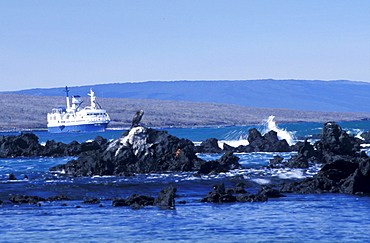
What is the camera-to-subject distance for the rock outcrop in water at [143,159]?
107 feet

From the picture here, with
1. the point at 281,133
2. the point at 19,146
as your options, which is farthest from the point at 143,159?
the point at 281,133

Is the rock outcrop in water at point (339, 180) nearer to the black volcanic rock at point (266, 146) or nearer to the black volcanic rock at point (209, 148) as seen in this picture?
the black volcanic rock at point (266, 146)

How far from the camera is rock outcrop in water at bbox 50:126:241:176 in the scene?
32.5 m

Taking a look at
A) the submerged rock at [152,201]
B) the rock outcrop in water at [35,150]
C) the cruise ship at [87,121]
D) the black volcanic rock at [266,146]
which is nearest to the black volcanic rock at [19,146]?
the rock outcrop in water at [35,150]

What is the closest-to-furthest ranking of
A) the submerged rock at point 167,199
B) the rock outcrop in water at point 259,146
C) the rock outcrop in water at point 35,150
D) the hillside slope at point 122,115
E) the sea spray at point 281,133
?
1. the submerged rock at point 167,199
2. the rock outcrop in water at point 35,150
3. the rock outcrop in water at point 259,146
4. the sea spray at point 281,133
5. the hillside slope at point 122,115

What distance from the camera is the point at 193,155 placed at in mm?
35469

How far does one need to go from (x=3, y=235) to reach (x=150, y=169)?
16972mm

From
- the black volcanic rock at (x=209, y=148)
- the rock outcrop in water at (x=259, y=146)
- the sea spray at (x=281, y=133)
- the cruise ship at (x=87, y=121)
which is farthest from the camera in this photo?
the cruise ship at (x=87, y=121)

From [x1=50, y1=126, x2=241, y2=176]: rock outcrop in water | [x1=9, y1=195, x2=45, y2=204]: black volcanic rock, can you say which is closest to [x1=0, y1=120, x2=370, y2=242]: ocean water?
[x1=9, y1=195, x2=45, y2=204]: black volcanic rock

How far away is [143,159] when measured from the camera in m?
34.3

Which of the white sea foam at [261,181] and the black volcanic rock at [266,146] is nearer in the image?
the white sea foam at [261,181]

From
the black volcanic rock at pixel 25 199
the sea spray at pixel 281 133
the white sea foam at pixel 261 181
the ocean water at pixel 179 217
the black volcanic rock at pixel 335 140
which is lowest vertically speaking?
the sea spray at pixel 281 133

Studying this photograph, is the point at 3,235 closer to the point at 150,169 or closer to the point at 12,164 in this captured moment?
the point at 150,169

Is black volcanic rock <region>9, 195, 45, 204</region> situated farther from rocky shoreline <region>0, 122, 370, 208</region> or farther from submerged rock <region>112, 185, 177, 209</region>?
submerged rock <region>112, 185, 177, 209</region>
